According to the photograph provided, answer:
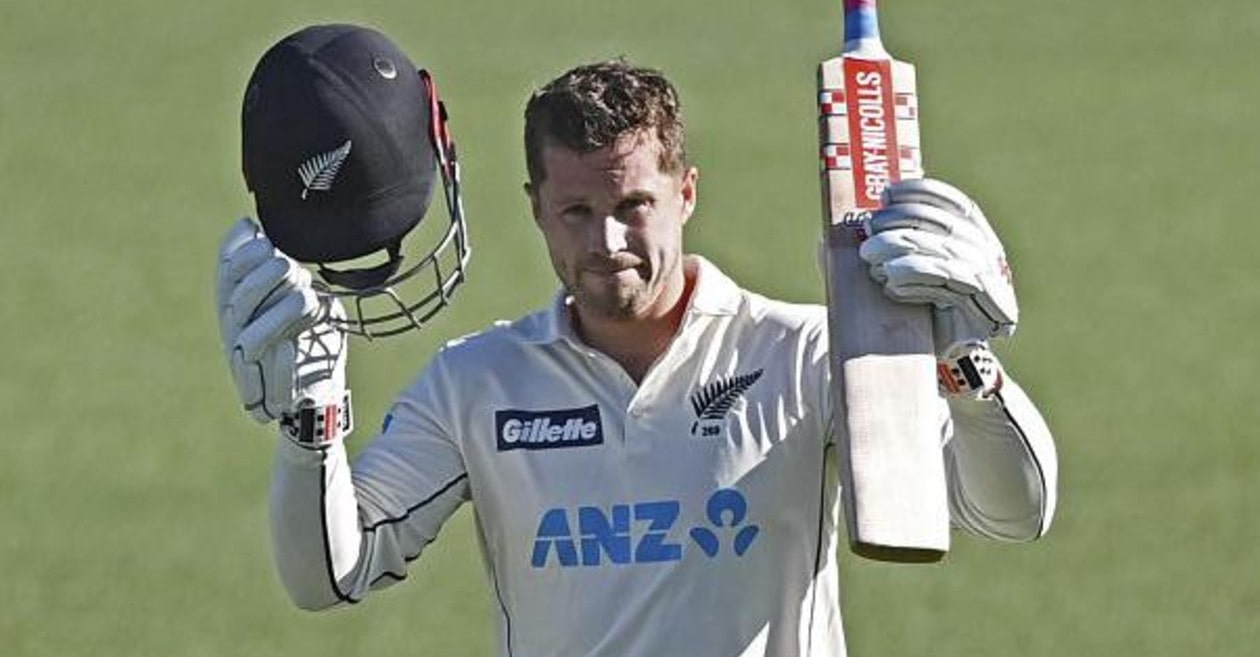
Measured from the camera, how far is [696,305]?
5.45 meters

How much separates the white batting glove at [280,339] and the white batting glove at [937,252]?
2.85ft

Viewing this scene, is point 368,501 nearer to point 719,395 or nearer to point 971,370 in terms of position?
point 719,395

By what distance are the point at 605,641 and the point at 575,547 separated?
162 mm

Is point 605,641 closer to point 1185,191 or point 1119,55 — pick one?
point 1185,191

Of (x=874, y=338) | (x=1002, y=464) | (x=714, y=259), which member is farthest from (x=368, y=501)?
(x=714, y=259)

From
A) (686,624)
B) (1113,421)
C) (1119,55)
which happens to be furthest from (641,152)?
(1119,55)

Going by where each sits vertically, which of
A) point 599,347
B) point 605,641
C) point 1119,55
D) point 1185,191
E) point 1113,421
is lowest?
point 605,641

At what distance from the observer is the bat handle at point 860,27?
5.19 meters

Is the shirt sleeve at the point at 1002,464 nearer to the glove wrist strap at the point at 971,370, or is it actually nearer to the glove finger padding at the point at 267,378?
the glove wrist strap at the point at 971,370

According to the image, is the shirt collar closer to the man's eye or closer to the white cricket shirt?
the white cricket shirt

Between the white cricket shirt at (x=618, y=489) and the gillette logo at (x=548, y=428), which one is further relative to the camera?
the gillette logo at (x=548, y=428)

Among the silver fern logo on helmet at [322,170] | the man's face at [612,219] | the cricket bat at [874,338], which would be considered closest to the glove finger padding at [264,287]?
the silver fern logo on helmet at [322,170]

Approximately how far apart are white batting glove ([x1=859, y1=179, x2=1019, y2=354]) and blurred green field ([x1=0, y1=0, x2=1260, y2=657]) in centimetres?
427

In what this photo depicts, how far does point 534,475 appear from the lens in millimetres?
5391
